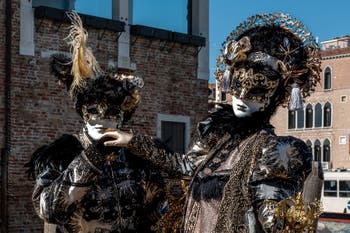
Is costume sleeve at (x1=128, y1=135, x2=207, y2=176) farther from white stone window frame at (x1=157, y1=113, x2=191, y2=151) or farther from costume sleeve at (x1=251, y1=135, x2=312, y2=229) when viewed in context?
white stone window frame at (x1=157, y1=113, x2=191, y2=151)

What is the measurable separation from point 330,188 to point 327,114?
1749cm

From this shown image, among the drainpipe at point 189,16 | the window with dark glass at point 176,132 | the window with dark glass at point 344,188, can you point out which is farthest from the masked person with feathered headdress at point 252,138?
the window with dark glass at point 344,188

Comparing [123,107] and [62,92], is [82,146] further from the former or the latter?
[62,92]

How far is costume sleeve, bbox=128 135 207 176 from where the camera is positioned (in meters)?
2.54

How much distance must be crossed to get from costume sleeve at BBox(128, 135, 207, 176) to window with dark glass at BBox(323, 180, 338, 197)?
2234 cm

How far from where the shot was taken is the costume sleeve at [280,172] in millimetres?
2053

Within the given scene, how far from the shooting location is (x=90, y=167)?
9.18 feet

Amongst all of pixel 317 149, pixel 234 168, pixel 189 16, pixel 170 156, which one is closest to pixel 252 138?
pixel 234 168

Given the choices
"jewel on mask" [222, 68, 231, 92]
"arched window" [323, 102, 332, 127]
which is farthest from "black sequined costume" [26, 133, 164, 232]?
"arched window" [323, 102, 332, 127]

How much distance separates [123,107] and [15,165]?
682 cm

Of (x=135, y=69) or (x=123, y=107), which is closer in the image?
(x=123, y=107)

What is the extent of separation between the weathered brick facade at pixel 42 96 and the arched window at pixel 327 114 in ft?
102

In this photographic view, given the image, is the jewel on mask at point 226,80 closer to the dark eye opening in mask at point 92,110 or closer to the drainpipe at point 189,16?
the dark eye opening in mask at point 92,110

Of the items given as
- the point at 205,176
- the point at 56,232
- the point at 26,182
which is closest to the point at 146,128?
the point at 26,182
